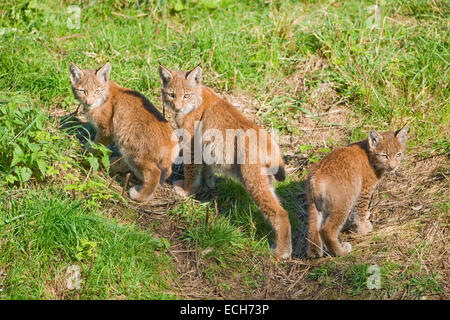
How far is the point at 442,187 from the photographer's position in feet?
20.4

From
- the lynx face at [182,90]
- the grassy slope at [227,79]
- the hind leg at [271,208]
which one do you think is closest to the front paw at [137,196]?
the grassy slope at [227,79]

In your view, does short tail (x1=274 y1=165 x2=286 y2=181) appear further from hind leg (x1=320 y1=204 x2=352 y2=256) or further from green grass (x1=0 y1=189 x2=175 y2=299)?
green grass (x1=0 y1=189 x2=175 y2=299)

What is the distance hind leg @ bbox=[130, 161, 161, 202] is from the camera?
6160 millimetres

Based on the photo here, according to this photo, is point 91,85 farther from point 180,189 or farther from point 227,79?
point 227,79

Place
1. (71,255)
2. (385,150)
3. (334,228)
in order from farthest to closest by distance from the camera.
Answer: (385,150) → (334,228) → (71,255)

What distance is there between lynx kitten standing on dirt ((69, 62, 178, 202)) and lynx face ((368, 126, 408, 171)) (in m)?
2.25

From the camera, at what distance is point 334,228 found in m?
5.50

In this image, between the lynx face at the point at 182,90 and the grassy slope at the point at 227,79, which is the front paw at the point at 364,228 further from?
the lynx face at the point at 182,90

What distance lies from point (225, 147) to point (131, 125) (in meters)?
1.14

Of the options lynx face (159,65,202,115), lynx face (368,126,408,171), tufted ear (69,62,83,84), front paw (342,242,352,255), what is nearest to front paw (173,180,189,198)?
lynx face (159,65,202,115)

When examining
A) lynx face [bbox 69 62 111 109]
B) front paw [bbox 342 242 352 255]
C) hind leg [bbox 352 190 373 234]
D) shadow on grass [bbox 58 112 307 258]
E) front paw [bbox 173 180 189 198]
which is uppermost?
lynx face [bbox 69 62 111 109]

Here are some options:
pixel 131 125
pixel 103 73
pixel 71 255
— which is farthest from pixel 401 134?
pixel 71 255

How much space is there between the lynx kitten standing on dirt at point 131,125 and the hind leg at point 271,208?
1.09 metres

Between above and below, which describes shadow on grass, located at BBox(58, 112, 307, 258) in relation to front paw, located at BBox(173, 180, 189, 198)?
above
